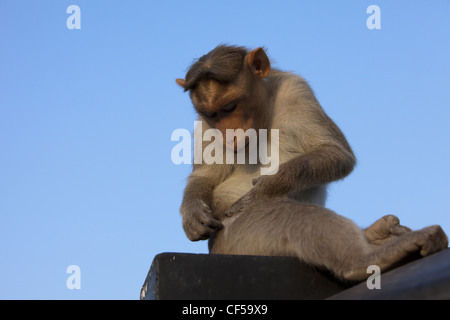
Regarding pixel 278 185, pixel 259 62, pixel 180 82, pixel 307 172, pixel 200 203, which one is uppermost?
pixel 259 62

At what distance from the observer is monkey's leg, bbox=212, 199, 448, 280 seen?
14.9ft

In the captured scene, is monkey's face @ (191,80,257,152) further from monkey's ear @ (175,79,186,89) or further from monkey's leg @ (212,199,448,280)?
monkey's leg @ (212,199,448,280)

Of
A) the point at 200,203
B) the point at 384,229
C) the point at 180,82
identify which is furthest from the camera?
the point at 180,82

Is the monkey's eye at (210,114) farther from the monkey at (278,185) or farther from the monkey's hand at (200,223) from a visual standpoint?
the monkey's hand at (200,223)

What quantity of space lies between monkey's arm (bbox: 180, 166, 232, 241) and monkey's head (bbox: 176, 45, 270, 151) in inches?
22.9

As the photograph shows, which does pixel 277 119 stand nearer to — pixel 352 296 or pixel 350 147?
pixel 350 147

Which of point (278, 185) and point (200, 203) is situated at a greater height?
point (278, 185)

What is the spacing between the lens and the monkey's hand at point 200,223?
5.98m

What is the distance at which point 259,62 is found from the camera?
22.8ft

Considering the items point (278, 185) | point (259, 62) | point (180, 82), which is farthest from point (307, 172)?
point (180, 82)

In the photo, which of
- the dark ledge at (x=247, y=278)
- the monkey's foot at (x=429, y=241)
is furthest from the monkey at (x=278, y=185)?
the dark ledge at (x=247, y=278)

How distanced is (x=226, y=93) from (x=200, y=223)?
4.74 feet

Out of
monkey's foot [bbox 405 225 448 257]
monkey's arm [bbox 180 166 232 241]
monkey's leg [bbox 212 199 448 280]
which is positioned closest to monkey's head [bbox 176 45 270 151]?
monkey's arm [bbox 180 166 232 241]
